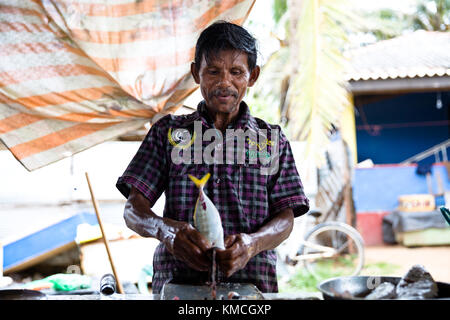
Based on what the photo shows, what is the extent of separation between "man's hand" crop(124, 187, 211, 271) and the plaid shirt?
60mm

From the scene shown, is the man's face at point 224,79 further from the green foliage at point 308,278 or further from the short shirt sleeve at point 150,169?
the green foliage at point 308,278

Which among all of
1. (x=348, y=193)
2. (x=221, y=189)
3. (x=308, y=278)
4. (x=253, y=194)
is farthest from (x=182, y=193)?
(x=348, y=193)

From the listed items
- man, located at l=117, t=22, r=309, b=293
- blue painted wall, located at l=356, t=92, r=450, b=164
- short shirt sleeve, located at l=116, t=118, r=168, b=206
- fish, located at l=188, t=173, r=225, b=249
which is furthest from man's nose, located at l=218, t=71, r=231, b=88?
blue painted wall, located at l=356, t=92, r=450, b=164

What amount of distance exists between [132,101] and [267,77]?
327 centimetres

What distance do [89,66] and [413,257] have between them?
5427mm

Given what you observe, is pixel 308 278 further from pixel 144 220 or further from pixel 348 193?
pixel 144 220

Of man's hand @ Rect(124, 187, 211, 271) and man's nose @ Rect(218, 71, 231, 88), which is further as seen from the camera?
man's nose @ Rect(218, 71, 231, 88)

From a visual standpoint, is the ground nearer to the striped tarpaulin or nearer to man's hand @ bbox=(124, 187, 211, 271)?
the striped tarpaulin

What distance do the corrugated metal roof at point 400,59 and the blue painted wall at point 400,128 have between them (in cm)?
89

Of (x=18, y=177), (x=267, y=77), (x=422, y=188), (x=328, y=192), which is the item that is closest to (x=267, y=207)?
(x=18, y=177)

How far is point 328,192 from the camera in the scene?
641 cm

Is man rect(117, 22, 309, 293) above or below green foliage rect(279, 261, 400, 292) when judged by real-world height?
above

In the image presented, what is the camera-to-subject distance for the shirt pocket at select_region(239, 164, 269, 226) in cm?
178

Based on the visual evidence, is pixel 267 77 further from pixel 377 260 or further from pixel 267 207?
pixel 267 207
